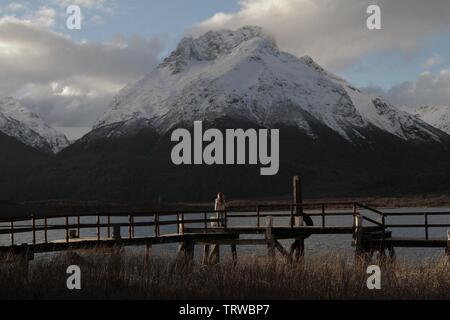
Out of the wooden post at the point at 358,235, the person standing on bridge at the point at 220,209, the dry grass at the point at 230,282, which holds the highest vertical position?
the person standing on bridge at the point at 220,209

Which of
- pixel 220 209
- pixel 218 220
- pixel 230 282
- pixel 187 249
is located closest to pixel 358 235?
pixel 218 220

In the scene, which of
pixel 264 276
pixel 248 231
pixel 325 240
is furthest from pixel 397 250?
pixel 264 276

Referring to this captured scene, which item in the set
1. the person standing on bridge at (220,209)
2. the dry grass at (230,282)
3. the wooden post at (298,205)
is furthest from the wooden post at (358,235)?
the person standing on bridge at (220,209)

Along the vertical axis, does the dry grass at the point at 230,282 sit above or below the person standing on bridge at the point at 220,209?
below

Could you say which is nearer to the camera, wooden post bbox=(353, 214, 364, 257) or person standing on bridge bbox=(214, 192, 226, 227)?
wooden post bbox=(353, 214, 364, 257)

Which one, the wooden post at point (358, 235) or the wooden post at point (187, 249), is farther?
the wooden post at point (187, 249)

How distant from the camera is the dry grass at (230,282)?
2139 cm

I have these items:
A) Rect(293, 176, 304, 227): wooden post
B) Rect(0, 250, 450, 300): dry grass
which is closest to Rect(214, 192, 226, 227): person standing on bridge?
Rect(293, 176, 304, 227): wooden post

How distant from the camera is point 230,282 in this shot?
22.7m

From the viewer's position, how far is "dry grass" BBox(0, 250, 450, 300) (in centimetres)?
2139

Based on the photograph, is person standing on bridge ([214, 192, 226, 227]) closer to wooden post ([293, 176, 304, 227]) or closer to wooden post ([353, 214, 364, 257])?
wooden post ([293, 176, 304, 227])

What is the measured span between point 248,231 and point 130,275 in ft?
33.8

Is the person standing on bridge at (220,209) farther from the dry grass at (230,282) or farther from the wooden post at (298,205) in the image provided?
the dry grass at (230,282)
